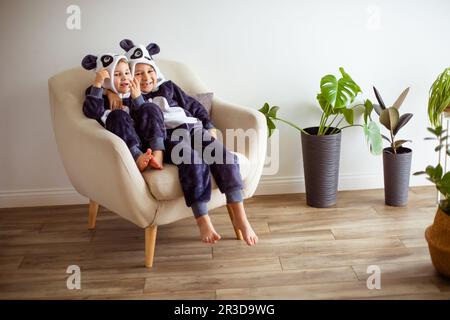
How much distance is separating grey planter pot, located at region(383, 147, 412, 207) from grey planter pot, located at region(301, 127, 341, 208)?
0.86 ft

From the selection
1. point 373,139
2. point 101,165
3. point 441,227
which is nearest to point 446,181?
point 441,227

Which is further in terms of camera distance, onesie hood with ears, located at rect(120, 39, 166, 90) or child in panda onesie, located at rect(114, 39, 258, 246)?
onesie hood with ears, located at rect(120, 39, 166, 90)

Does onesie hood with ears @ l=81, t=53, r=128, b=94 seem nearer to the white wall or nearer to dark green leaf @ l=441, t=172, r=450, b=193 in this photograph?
the white wall

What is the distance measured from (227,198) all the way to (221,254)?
0.92ft

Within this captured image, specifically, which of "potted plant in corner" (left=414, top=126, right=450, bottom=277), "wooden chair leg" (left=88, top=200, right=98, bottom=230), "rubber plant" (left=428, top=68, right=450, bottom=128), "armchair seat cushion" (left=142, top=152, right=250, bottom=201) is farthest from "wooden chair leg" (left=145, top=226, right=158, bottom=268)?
"rubber plant" (left=428, top=68, right=450, bottom=128)

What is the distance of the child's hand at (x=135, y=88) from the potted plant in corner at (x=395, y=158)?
124 centimetres

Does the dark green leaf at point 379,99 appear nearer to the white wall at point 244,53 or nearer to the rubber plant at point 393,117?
the rubber plant at point 393,117

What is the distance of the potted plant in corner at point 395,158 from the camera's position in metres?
2.92

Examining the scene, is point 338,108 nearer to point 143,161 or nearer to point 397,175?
point 397,175

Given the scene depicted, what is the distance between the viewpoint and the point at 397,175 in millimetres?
2957

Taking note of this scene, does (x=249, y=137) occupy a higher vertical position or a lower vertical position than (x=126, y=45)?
lower

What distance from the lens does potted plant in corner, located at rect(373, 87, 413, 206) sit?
292 cm

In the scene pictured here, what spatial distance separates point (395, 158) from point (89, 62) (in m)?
1.61
